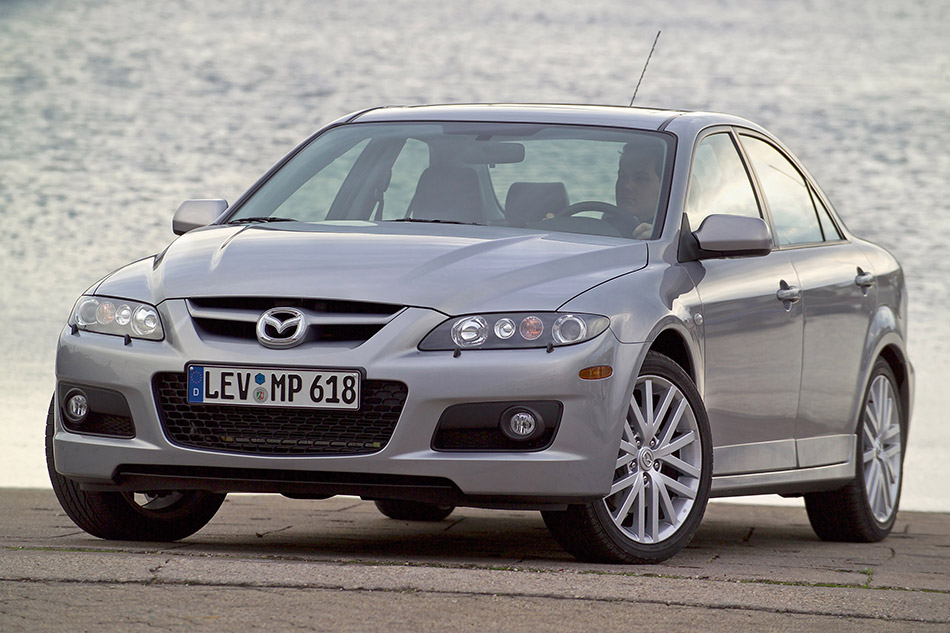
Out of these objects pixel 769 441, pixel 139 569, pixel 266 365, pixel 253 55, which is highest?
pixel 266 365

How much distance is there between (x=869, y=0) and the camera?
107 feet

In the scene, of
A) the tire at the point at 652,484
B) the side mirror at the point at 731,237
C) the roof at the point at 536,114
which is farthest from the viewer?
the roof at the point at 536,114

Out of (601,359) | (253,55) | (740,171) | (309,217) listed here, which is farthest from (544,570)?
(253,55)

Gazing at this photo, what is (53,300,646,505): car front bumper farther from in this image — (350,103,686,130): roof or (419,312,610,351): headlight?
(350,103,686,130): roof

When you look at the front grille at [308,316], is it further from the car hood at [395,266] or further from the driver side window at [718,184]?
the driver side window at [718,184]

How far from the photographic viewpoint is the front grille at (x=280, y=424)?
5.46m

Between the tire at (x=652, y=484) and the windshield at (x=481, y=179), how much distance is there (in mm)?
740

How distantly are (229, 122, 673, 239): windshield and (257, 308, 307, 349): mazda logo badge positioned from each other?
1.16 metres

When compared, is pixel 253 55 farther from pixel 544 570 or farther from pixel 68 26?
pixel 544 570

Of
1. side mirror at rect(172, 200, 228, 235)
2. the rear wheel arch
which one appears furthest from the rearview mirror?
the rear wheel arch

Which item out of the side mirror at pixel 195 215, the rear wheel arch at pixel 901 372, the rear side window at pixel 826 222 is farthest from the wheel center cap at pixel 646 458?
the rear wheel arch at pixel 901 372

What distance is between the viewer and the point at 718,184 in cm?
712

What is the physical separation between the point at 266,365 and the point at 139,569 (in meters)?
0.78

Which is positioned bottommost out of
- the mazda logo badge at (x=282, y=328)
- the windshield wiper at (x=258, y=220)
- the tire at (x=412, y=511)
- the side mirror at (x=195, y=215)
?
A: the tire at (x=412, y=511)
